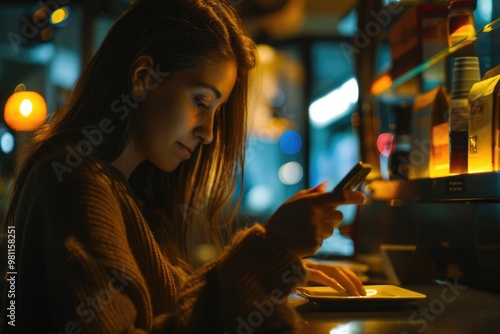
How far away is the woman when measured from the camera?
1.01 m

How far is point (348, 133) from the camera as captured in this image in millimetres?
6457

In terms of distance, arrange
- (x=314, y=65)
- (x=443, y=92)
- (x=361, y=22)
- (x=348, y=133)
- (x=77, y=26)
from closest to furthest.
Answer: (x=443, y=92) → (x=361, y=22) → (x=77, y=26) → (x=348, y=133) → (x=314, y=65)

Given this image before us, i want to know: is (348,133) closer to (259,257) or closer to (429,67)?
(429,67)

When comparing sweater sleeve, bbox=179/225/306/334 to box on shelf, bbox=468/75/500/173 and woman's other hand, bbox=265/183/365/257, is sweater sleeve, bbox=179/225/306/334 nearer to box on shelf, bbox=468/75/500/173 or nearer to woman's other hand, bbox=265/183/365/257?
woman's other hand, bbox=265/183/365/257

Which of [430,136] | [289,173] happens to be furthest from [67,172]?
[289,173]

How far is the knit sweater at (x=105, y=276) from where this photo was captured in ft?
3.22

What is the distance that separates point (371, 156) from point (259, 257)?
56.8 inches

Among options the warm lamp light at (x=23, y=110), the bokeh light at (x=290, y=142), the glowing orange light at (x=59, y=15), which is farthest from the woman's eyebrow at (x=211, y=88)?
the bokeh light at (x=290, y=142)

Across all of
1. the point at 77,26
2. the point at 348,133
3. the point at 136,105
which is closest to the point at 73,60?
the point at 77,26

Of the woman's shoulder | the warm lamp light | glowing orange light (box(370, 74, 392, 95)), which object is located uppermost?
the warm lamp light

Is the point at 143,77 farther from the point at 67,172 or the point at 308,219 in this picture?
the point at 308,219

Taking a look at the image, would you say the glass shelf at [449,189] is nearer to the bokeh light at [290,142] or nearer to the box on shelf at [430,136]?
the box on shelf at [430,136]

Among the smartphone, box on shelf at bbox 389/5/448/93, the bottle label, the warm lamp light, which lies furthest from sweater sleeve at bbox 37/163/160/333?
the warm lamp light

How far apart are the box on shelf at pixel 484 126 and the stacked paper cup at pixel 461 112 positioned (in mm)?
47
